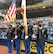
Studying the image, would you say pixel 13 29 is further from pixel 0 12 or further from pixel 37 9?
pixel 0 12

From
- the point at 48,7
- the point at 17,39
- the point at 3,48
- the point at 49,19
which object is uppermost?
the point at 48,7

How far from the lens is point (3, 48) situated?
9672mm

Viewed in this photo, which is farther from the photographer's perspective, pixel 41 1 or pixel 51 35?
pixel 41 1

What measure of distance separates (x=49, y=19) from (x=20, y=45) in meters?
1.71

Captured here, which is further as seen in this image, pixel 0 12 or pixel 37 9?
pixel 0 12

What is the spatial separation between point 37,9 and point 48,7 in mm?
622

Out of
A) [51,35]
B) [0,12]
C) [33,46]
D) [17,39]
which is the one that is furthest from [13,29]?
[0,12]

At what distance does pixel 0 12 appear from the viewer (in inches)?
402

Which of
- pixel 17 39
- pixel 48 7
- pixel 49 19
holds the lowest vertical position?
pixel 17 39

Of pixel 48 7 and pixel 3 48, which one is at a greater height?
pixel 48 7

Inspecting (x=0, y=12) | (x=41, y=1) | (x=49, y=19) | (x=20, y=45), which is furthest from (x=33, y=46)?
(x=0, y=12)

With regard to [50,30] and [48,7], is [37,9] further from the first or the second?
[50,30]

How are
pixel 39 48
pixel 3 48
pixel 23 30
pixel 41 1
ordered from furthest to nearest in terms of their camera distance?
pixel 3 48, pixel 41 1, pixel 23 30, pixel 39 48

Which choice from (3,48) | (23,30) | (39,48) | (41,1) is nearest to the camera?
(39,48)
